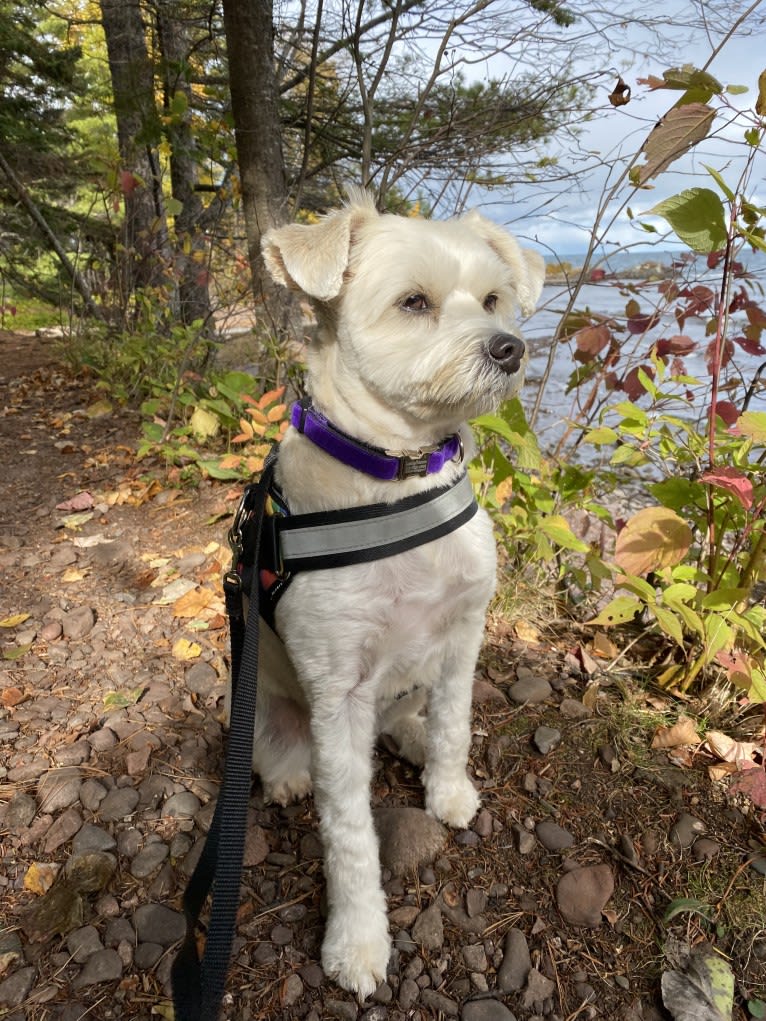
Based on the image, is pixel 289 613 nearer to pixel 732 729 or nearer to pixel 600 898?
pixel 600 898

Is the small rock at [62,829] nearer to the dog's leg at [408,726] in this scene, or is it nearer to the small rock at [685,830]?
the dog's leg at [408,726]

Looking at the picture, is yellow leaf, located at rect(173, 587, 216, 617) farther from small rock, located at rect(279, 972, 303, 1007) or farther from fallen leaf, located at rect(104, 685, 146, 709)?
small rock, located at rect(279, 972, 303, 1007)

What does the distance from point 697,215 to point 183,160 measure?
735cm

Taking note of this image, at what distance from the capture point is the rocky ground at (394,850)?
173 cm

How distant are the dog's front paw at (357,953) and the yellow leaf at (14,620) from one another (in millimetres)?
2236

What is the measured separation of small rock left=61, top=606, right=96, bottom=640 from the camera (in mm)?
3080

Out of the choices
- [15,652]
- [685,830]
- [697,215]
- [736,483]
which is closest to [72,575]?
[15,652]

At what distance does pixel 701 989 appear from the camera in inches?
65.7

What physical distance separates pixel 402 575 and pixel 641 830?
4.06 ft

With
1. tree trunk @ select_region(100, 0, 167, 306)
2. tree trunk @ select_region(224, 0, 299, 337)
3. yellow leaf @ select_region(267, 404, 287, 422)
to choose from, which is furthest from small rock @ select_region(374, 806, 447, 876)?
tree trunk @ select_region(100, 0, 167, 306)

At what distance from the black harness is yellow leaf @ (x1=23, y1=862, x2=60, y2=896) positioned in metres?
0.62

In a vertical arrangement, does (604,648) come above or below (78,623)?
above

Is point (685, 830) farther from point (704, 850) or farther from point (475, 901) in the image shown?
point (475, 901)

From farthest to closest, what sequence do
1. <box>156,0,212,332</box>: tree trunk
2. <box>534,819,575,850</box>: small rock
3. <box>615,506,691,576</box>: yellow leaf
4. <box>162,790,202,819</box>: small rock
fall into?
<box>156,0,212,332</box>: tree trunk → <box>615,506,691,576</box>: yellow leaf → <box>162,790,202,819</box>: small rock → <box>534,819,575,850</box>: small rock
